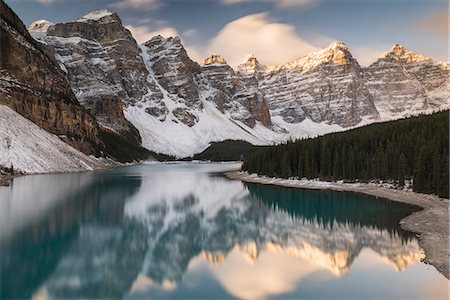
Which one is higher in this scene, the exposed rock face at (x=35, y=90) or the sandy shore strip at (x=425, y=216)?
the exposed rock face at (x=35, y=90)

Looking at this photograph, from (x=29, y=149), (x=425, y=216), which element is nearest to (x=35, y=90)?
(x=29, y=149)

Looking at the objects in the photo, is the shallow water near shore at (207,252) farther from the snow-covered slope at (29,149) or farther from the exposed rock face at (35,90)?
the exposed rock face at (35,90)

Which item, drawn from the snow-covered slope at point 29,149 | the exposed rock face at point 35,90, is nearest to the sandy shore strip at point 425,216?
the snow-covered slope at point 29,149

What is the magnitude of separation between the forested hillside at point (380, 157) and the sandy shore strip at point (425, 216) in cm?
286

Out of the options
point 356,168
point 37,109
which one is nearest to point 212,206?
point 356,168

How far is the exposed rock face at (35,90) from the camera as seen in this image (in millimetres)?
126250

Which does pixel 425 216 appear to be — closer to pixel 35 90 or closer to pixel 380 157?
pixel 380 157

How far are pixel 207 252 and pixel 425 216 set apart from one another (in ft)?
73.8

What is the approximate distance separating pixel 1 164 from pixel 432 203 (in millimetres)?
73360

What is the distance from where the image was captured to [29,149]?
97438 millimetres

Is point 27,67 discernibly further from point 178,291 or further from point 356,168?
point 178,291

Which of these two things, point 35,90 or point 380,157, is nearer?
point 380,157

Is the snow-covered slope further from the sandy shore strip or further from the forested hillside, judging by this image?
the sandy shore strip

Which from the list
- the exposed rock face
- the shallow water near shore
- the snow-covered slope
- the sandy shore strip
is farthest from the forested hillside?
the exposed rock face
